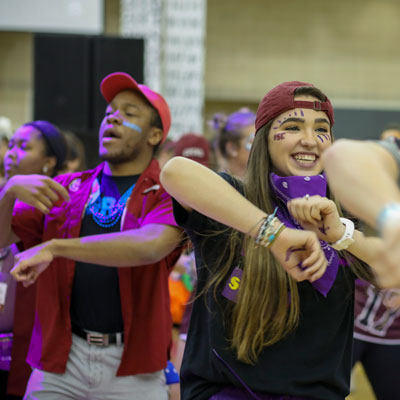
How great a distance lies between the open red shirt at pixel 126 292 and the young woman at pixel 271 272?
0.57 meters

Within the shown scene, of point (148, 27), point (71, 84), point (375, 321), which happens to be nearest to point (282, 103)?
point (375, 321)

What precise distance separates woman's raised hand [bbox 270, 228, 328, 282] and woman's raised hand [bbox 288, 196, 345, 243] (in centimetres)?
7

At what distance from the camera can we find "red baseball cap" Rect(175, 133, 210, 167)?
4973 mm

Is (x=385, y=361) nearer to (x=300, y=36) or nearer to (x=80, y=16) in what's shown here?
(x=80, y=16)

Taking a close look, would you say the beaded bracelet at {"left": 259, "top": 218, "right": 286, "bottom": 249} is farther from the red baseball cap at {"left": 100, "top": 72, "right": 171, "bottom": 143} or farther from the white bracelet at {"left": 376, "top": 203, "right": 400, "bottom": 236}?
the red baseball cap at {"left": 100, "top": 72, "right": 171, "bottom": 143}

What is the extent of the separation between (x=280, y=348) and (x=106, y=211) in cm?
108

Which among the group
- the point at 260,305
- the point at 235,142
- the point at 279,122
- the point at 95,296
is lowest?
the point at 95,296

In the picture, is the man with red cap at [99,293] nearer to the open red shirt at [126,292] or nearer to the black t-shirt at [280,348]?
the open red shirt at [126,292]

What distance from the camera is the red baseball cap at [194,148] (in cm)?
497

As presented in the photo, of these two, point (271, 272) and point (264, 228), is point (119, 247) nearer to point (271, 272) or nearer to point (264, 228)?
point (271, 272)

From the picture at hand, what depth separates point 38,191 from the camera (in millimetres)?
2369

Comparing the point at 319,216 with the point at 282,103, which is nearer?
the point at 319,216

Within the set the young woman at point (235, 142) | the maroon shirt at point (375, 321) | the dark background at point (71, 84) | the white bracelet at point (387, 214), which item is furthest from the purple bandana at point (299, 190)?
the dark background at point (71, 84)

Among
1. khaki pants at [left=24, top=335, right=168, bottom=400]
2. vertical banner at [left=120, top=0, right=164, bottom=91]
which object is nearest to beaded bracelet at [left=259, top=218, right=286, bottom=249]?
khaki pants at [left=24, top=335, right=168, bottom=400]
